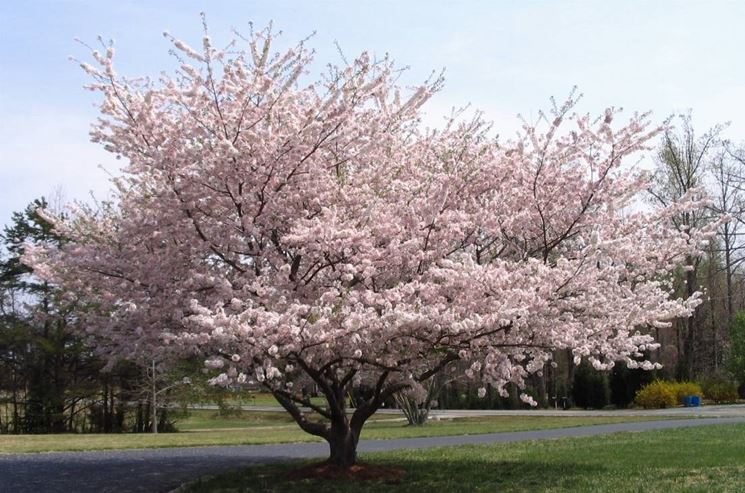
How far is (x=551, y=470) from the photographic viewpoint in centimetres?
1184

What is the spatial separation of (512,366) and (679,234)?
11.6ft

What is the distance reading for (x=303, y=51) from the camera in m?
10.0

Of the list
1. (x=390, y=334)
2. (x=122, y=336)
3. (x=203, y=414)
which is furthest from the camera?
(x=203, y=414)

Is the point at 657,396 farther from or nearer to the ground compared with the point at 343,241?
nearer to the ground

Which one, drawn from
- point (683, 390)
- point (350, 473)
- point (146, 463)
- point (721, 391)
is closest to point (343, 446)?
point (350, 473)

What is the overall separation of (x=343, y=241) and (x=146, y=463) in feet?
26.3

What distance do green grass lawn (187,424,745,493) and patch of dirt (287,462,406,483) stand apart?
0.59 ft

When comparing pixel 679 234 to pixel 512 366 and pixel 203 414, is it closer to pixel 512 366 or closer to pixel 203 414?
pixel 512 366

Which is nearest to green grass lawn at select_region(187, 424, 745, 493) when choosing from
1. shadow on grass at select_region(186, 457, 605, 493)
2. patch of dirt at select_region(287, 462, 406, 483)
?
shadow on grass at select_region(186, 457, 605, 493)

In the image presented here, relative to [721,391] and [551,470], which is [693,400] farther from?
[551,470]

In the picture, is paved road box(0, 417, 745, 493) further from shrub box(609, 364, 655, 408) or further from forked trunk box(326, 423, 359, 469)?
shrub box(609, 364, 655, 408)

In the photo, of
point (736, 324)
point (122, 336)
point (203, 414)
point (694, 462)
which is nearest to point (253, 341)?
point (122, 336)

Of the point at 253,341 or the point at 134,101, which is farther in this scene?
the point at 134,101

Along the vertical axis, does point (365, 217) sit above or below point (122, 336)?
above
